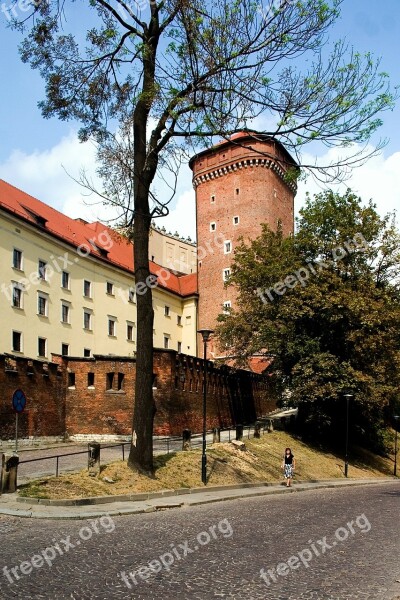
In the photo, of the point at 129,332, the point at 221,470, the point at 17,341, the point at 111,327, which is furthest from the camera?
the point at 129,332

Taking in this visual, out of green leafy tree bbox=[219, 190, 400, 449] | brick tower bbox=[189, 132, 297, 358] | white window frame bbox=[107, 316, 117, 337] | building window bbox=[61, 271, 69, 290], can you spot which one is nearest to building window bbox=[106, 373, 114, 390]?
green leafy tree bbox=[219, 190, 400, 449]

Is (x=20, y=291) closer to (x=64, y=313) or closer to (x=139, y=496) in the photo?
(x=64, y=313)

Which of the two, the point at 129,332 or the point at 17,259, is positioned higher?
the point at 17,259

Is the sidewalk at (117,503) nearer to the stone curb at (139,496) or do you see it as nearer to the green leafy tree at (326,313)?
the stone curb at (139,496)

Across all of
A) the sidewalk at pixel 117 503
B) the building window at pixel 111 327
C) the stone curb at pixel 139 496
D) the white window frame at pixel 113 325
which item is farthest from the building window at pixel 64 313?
the sidewalk at pixel 117 503

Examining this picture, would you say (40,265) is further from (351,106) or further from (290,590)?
(290,590)

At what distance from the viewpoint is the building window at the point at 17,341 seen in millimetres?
39969

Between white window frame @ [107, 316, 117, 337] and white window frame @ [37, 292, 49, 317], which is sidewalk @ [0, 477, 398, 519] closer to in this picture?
white window frame @ [37, 292, 49, 317]

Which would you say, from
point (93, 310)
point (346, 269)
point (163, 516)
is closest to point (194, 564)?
point (163, 516)

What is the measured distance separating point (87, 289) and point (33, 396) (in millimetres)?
19051

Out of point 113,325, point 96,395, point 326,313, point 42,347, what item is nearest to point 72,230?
point 113,325

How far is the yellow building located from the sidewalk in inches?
925

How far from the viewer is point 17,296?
40.9 meters

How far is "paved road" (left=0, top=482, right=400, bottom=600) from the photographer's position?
24.2ft
